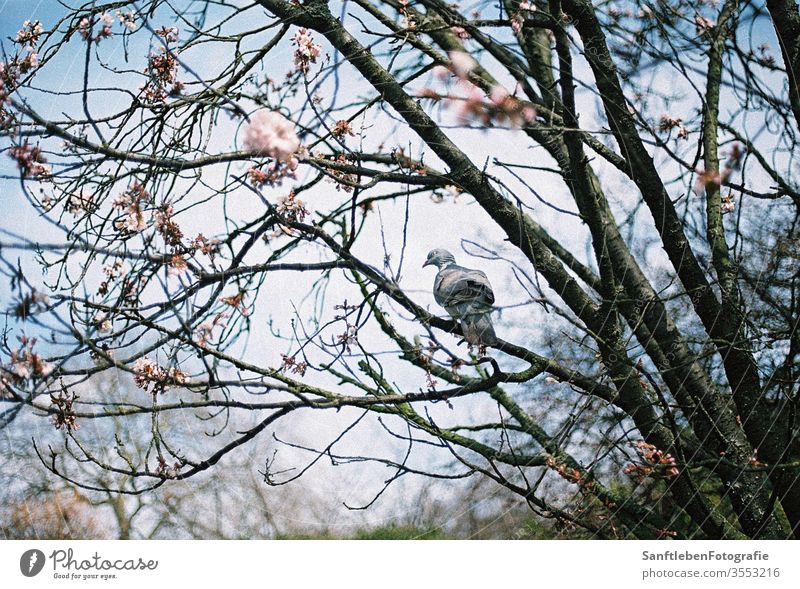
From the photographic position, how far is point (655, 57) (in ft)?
3.54

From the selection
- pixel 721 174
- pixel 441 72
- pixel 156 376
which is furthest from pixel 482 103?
pixel 156 376

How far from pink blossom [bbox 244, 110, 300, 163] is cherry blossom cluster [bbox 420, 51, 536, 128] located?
23 centimetres

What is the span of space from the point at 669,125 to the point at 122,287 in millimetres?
798

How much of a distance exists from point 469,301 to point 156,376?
0.40m

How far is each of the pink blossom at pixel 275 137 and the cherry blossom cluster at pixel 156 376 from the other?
30cm

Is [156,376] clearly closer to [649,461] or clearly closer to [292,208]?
[292,208]

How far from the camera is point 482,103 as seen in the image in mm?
1017

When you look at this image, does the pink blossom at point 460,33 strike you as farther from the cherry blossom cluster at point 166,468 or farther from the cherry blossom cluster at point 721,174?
the cherry blossom cluster at point 166,468

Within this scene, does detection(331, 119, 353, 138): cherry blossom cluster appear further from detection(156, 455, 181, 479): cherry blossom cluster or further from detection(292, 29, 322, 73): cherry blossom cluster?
detection(156, 455, 181, 479): cherry blossom cluster

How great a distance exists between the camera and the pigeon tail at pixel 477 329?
0.92 meters

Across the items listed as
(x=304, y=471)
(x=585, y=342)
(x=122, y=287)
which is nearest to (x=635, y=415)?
(x=585, y=342)

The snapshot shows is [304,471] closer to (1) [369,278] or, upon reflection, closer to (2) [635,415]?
(1) [369,278]

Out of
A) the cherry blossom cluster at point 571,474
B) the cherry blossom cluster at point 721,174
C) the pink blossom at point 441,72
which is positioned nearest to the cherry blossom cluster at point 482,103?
the pink blossom at point 441,72

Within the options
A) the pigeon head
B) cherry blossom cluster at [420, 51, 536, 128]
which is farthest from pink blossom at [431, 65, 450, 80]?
the pigeon head
